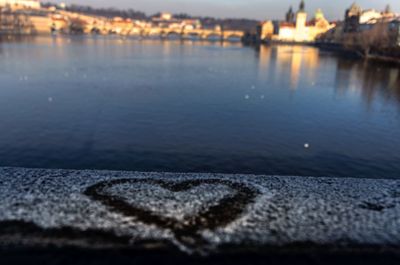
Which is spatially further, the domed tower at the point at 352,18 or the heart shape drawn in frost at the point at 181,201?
the domed tower at the point at 352,18

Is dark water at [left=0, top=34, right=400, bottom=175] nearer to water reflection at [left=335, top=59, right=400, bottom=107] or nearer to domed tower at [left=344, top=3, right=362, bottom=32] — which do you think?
water reflection at [left=335, top=59, right=400, bottom=107]

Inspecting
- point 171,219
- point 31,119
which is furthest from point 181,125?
point 171,219

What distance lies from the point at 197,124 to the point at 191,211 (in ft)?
41.6

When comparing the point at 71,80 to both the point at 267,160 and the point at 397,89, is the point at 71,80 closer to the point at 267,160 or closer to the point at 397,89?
the point at 267,160

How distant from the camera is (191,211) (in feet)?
34.8

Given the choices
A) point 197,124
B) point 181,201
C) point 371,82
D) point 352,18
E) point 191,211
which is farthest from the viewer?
point 352,18

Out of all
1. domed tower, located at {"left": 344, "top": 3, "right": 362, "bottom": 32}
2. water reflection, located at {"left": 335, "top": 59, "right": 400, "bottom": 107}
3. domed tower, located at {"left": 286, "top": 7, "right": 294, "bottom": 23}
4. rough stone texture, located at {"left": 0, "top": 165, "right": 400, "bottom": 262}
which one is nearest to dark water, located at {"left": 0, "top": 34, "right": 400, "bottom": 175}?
water reflection, located at {"left": 335, "top": 59, "right": 400, "bottom": 107}

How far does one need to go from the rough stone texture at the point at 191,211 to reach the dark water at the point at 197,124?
3.05 meters

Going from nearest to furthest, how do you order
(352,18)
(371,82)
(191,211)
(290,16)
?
(191,211) < (371,82) < (352,18) < (290,16)

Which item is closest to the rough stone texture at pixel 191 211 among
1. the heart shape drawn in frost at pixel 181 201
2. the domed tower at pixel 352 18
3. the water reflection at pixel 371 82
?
the heart shape drawn in frost at pixel 181 201

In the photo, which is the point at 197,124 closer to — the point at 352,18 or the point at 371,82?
the point at 371,82

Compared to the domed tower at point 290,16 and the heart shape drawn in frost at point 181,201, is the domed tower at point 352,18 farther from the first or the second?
the heart shape drawn in frost at point 181,201

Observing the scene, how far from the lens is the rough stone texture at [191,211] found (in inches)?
368

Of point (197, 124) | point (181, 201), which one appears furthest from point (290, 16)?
point (181, 201)
